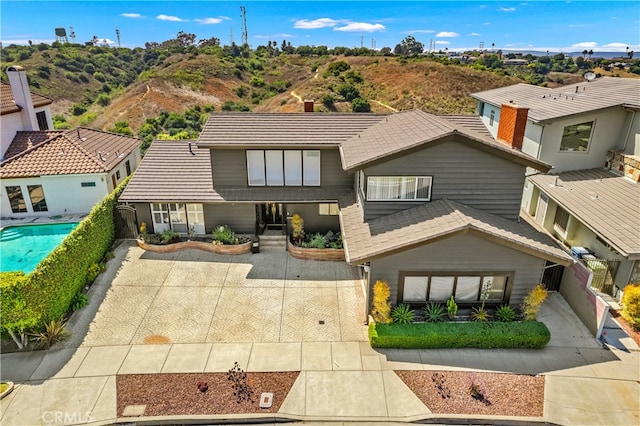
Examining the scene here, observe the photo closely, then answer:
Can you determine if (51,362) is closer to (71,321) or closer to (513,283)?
(71,321)

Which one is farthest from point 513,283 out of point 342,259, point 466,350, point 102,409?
point 102,409

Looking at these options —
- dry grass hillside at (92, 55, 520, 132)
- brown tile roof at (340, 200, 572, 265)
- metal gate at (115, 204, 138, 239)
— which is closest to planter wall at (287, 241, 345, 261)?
brown tile roof at (340, 200, 572, 265)

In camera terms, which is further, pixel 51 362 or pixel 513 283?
pixel 513 283

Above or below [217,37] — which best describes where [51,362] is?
below

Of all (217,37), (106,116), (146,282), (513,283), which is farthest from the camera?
(217,37)

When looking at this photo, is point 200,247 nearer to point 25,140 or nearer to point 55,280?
point 55,280

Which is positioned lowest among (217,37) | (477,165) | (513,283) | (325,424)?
(325,424)

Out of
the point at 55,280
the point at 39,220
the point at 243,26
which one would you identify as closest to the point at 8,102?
the point at 39,220

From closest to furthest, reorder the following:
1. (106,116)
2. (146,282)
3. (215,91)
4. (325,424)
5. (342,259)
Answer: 1. (325,424)
2. (146,282)
3. (342,259)
4. (106,116)
5. (215,91)

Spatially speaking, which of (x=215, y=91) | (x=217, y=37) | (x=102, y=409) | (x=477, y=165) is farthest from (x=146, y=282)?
(x=217, y=37)
